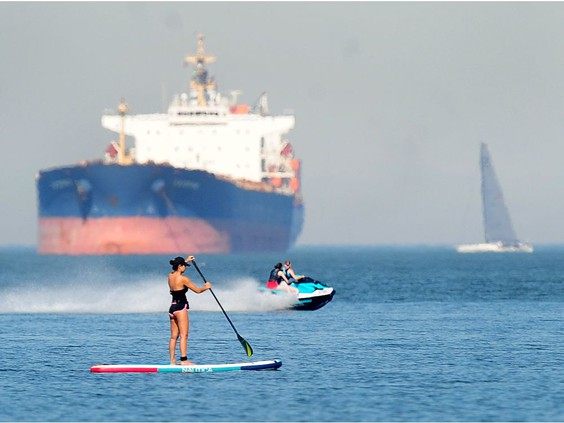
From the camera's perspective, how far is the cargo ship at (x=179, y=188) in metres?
129

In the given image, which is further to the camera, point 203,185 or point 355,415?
point 203,185

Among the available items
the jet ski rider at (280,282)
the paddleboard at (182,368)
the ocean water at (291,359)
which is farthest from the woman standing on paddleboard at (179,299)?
the jet ski rider at (280,282)

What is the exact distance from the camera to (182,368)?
2634 centimetres

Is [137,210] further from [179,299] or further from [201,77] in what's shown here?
[179,299]

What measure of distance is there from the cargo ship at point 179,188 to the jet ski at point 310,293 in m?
83.7

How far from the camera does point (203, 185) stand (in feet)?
432

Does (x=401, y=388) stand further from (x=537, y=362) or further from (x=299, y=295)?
(x=299, y=295)

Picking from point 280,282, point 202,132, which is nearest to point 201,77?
point 202,132

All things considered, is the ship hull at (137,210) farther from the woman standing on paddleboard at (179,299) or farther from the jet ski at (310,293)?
the woman standing on paddleboard at (179,299)

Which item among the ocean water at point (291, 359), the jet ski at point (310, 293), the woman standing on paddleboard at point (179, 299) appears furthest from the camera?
the jet ski at point (310, 293)

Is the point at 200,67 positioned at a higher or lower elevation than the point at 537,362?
higher

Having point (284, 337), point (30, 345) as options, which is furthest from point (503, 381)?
point (30, 345)

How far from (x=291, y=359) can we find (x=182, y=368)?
4.36 m

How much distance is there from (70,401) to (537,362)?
11071 mm
